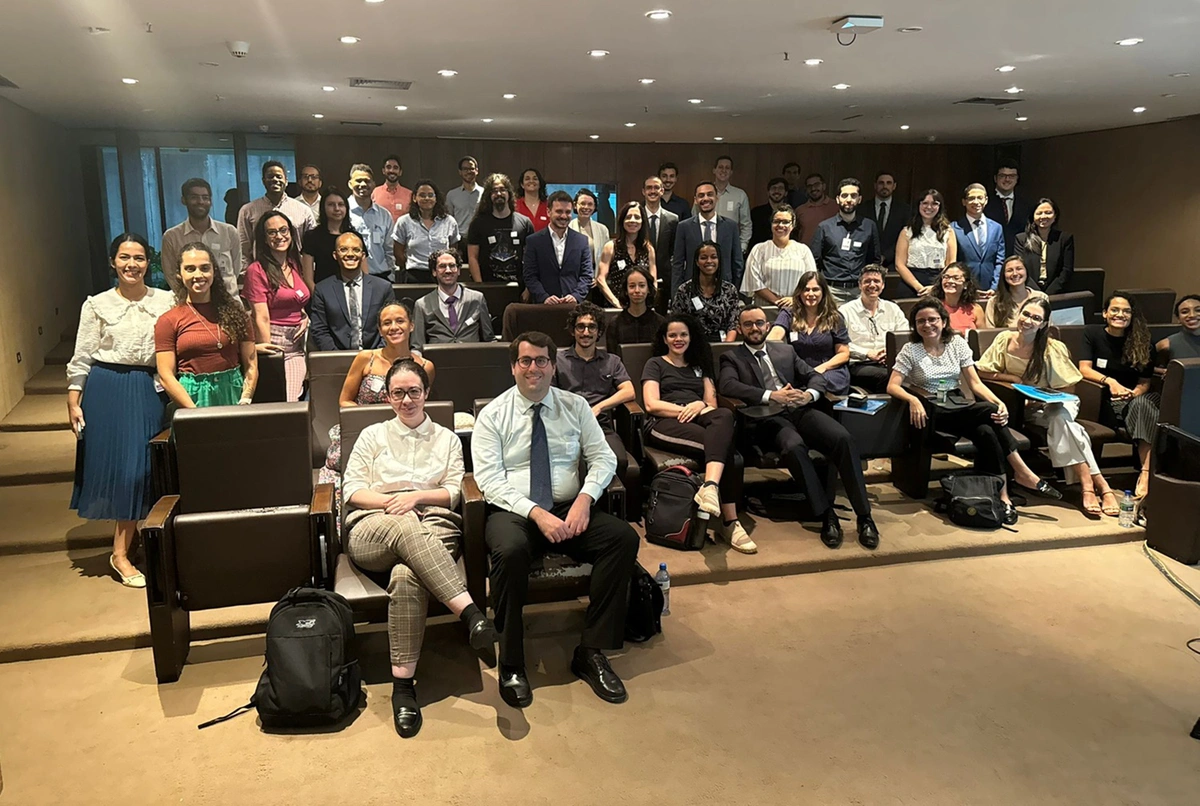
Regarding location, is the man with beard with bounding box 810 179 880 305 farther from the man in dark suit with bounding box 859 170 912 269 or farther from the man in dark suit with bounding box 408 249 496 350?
the man in dark suit with bounding box 408 249 496 350

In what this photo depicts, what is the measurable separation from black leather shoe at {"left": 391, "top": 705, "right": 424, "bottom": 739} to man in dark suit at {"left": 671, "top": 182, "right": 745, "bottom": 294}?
3.86 m

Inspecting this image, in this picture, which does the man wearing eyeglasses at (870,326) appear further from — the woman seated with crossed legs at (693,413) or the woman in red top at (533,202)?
the woman in red top at (533,202)

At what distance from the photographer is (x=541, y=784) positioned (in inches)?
107

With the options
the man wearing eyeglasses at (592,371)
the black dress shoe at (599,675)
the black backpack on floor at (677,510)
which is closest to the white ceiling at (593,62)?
the man wearing eyeglasses at (592,371)

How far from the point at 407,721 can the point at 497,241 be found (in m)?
4.10

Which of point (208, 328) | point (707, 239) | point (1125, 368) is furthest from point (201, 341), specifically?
point (1125, 368)

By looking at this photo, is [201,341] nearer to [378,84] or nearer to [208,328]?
[208,328]

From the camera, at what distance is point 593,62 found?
5676 millimetres

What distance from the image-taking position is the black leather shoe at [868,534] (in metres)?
4.44

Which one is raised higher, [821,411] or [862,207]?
[862,207]

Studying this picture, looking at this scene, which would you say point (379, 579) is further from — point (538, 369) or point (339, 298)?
point (339, 298)

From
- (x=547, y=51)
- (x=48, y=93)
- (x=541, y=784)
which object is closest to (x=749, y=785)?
(x=541, y=784)

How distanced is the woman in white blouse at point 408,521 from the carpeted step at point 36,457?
8.75 feet

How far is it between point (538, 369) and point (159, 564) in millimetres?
1535
